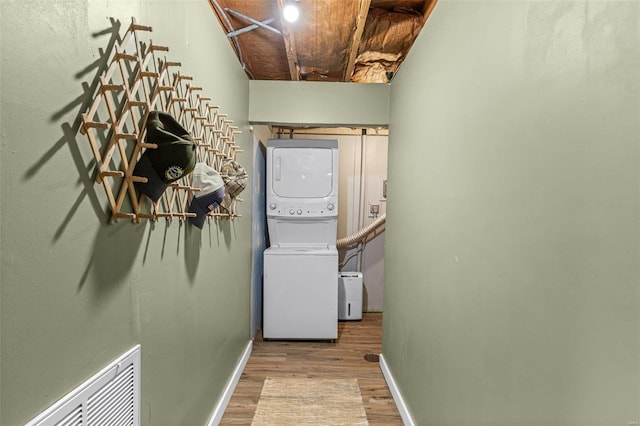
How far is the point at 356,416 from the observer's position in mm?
2100

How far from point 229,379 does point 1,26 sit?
2.17 meters

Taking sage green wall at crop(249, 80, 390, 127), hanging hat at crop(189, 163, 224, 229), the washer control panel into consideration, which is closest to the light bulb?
sage green wall at crop(249, 80, 390, 127)

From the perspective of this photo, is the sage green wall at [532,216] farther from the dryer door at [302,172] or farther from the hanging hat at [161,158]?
the dryer door at [302,172]

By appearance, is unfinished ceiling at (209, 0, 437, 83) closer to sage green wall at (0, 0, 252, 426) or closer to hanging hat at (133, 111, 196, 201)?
sage green wall at (0, 0, 252, 426)

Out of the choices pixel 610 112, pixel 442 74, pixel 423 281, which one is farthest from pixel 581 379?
pixel 442 74

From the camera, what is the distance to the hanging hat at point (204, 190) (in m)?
1.41

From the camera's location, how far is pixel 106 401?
0.89m

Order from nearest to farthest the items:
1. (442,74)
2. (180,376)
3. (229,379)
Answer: (180,376) < (442,74) < (229,379)

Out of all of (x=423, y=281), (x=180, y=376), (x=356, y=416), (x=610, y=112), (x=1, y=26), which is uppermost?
(x=1, y=26)

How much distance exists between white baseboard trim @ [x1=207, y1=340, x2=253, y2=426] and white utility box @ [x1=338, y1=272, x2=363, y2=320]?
117 centimetres

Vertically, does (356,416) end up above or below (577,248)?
below

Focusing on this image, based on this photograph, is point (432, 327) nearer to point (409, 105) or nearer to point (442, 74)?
point (442, 74)

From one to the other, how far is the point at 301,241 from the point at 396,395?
5.53 ft

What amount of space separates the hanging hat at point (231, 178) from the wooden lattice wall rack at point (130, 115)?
18.9 inches
